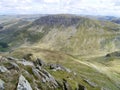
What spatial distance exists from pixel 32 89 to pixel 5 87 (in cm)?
521

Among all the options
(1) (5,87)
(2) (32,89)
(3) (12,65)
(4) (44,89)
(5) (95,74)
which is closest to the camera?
(1) (5,87)

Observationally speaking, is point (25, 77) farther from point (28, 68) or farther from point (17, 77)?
point (28, 68)

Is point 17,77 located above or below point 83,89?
above

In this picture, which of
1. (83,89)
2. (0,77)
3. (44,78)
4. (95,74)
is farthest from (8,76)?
(95,74)

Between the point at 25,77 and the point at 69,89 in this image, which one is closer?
the point at 25,77

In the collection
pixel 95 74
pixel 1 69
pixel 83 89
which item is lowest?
pixel 95 74

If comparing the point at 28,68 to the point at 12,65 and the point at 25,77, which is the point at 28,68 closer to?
the point at 12,65

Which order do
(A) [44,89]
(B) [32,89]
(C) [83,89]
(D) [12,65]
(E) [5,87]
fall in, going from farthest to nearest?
(C) [83,89], (D) [12,65], (A) [44,89], (B) [32,89], (E) [5,87]

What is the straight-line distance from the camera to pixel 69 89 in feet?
175

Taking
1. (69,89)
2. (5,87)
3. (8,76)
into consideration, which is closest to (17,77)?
(8,76)

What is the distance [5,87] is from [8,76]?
4.46 metres

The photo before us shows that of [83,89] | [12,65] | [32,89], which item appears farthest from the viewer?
[83,89]

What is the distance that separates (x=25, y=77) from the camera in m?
43.8

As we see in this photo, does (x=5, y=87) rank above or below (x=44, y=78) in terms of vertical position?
above
